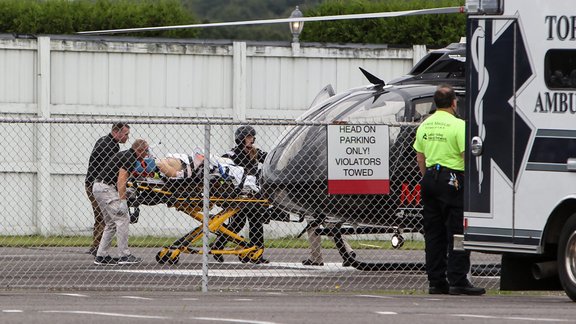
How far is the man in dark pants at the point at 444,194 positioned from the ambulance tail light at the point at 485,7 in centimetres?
100

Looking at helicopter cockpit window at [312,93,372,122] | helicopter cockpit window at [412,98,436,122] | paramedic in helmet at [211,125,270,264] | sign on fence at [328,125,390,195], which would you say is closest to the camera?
sign on fence at [328,125,390,195]

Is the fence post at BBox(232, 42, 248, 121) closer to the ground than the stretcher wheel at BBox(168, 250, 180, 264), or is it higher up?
higher up

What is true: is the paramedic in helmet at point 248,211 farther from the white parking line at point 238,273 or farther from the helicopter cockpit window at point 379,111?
the helicopter cockpit window at point 379,111

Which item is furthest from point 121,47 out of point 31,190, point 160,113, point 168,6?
point 168,6

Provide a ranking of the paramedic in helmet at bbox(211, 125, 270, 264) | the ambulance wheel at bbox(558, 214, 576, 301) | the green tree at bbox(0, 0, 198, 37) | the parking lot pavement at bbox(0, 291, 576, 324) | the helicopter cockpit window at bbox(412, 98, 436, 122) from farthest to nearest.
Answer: the green tree at bbox(0, 0, 198, 37) → the paramedic in helmet at bbox(211, 125, 270, 264) → the helicopter cockpit window at bbox(412, 98, 436, 122) → the ambulance wheel at bbox(558, 214, 576, 301) → the parking lot pavement at bbox(0, 291, 576, 324)

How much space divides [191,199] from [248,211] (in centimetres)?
80

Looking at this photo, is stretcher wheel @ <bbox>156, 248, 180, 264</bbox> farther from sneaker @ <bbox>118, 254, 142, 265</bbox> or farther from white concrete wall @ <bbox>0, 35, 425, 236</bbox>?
white concrete wall @ <bbox>0, 35, 425, 236</bbox>

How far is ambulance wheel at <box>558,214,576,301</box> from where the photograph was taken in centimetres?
1290

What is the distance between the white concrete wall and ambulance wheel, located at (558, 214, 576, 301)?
10388 mm

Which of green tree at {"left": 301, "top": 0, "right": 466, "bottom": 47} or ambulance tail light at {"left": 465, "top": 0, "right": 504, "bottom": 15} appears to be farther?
green tree at {"left": 301, "top": 0, "right": 466, "bottom": 47}

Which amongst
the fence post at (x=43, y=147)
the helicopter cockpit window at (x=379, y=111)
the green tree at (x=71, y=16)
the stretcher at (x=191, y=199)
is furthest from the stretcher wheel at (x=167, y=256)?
the green tree at (x=71, y=16)

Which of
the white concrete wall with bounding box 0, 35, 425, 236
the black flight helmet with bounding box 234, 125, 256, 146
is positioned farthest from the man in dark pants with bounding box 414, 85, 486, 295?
the white concrete wall with bounding box 0, 35, 425, 236

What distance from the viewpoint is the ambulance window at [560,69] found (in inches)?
508

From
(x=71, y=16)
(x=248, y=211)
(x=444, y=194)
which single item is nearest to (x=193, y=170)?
(x=248, y=211)
